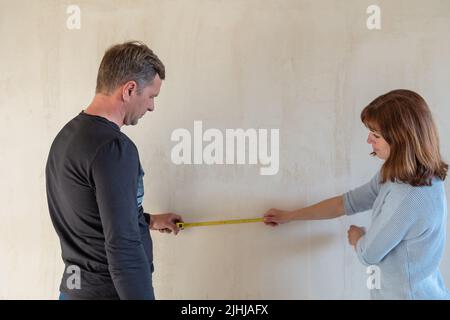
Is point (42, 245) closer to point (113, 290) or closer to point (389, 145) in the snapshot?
point (113, 290)

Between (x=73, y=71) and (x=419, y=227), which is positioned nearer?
(x=419, y=227)

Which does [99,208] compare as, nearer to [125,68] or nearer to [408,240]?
[125,68]

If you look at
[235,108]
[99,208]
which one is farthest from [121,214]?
[235,108]

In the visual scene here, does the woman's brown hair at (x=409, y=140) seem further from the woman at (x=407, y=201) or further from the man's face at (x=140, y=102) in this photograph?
the man's face at (x=140, y=102)

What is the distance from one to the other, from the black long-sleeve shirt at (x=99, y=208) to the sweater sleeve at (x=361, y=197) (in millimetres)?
722

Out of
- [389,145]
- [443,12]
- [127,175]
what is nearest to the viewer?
[127,175]

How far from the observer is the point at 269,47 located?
1.42m

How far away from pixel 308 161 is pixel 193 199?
0.46 m

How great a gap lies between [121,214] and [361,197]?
2.64ft

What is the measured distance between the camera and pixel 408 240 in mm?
1058

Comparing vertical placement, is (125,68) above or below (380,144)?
above

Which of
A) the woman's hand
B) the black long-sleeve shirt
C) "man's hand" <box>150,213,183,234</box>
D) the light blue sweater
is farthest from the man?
the light blue sweater

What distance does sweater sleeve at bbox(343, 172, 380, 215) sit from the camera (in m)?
1.27

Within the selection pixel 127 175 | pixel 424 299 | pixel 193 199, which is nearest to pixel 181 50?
pixel 193 199
